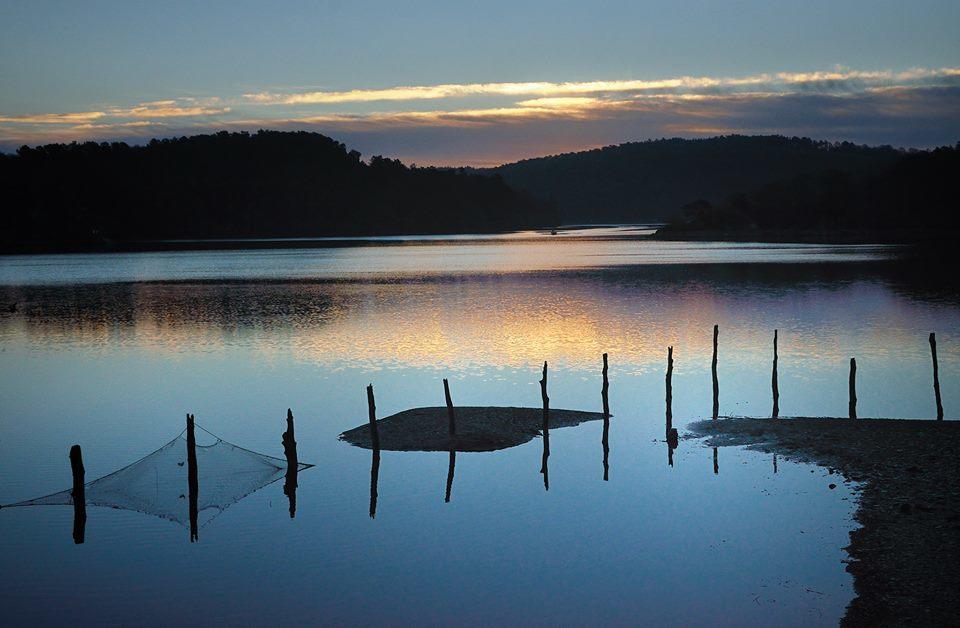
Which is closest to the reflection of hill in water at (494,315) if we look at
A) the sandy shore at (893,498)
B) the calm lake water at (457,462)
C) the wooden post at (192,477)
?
the calm lake water at (457,462)

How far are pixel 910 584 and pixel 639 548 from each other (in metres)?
6.24

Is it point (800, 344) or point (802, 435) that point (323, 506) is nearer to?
point (802, 435)

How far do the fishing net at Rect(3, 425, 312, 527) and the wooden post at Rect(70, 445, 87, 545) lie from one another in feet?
3.33

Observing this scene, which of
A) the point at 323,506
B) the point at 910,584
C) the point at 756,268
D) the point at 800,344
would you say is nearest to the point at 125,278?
the point at 756,268

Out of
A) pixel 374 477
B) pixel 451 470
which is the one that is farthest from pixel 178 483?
pixel 451 470

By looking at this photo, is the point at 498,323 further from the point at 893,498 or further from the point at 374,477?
the point at 893,498

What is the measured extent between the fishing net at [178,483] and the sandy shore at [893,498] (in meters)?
14.6

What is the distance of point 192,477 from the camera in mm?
24000

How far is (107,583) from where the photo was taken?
65.6 ft

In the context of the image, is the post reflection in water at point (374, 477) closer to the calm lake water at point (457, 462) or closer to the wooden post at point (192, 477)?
the calm lake water at point (457, 462)

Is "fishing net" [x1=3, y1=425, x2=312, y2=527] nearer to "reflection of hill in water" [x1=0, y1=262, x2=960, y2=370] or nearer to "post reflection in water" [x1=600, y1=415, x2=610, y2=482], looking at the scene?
"post reflection in water" [x1=600, y1=415, x2=610, y2=482]

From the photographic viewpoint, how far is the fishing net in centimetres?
2414

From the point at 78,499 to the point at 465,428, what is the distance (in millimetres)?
12526

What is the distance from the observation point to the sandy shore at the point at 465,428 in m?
30.0
